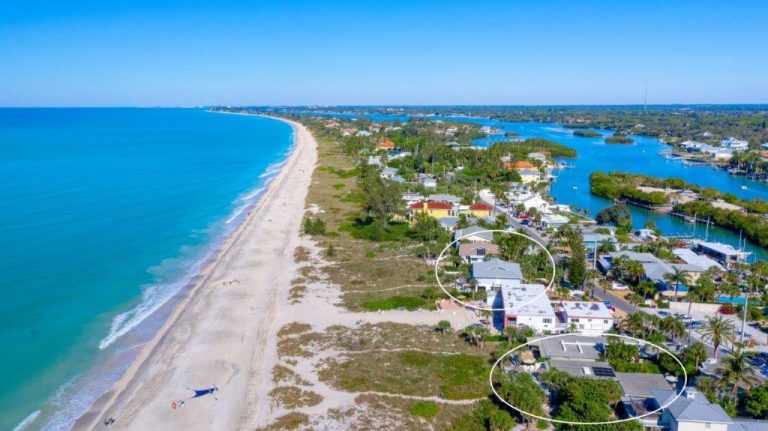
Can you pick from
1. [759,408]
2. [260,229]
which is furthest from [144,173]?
[759,408]

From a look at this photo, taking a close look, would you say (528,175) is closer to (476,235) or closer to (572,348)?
(476,235)

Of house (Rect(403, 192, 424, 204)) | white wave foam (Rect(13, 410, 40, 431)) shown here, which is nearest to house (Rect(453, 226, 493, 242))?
→ house (Rect(403, 192, 424, 204))

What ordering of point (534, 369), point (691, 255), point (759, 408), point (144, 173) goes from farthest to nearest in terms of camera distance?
point (144, 173) → point (691, 255) → point (534, 369) → point (759, 408)

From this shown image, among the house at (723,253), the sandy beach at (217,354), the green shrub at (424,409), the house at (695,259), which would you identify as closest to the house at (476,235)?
the sandy beach at (217,354)

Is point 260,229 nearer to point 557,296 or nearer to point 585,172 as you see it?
point 557,296

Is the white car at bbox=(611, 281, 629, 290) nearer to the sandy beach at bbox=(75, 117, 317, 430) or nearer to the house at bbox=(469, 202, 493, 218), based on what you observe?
the house at bbox=(469, 202, 493, 218)

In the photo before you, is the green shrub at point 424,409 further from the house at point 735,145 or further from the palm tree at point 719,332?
the house at point 735,145
